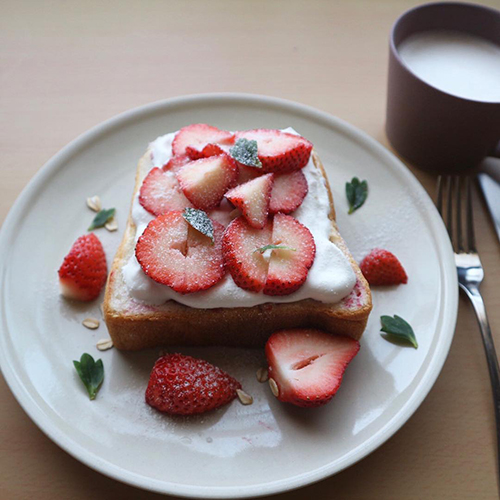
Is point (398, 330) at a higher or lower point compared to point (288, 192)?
lower

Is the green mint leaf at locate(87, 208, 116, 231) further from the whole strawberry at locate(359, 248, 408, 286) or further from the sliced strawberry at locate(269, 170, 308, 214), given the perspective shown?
the whole strawberry at locate(359, 248, 408, 286)

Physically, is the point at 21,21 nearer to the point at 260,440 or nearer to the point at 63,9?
the point at 63,9

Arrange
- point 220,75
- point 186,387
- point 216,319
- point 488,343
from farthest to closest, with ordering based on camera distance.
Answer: point 220,75 → point 488,343 → point 216,319 → point 186,387

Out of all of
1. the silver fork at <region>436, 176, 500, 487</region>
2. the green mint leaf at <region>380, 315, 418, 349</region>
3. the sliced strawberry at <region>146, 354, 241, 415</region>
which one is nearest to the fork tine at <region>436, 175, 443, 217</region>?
the silver fork at <region>436, 176, 500, 487</region>

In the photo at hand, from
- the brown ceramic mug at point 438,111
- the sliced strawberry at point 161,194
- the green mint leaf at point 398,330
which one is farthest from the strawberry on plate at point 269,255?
the brown ceramic mug at point 438,111

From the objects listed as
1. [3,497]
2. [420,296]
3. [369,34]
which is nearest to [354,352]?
[420,296]

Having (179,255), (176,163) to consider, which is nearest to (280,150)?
(176,163)

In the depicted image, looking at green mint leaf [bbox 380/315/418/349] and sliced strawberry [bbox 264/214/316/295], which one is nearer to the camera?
sliced strawberry [bbox 264/214/316/295]

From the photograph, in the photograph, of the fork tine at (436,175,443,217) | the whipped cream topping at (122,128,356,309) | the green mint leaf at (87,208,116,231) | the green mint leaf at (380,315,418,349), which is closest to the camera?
the whipped cream topping at (122,128,356,309)

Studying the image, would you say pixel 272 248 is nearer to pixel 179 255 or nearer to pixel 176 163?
pixel 179 255
